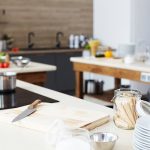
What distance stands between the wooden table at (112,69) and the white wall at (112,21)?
5.96ft

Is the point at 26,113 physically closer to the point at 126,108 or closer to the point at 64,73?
the point at 126,108

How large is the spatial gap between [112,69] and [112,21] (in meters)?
2.72

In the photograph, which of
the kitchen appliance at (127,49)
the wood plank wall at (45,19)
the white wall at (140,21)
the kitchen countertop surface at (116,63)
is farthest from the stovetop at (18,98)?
the wood plank wall at (45,19)

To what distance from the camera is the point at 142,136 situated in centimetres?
107

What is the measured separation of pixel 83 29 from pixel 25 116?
19.1ft

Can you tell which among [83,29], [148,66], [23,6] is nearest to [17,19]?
[23,6]

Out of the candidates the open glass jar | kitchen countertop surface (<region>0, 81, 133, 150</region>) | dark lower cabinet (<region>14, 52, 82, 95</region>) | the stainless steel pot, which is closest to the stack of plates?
kitchen countertop surface (<region>0, 81, 133, 150</region>)

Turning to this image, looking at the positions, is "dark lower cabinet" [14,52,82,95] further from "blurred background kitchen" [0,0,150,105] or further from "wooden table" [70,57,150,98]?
"wooden table" [70,57,150,98]

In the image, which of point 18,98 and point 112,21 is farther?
point 112,21

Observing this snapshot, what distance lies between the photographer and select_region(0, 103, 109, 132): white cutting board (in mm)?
1375

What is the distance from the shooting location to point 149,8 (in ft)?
19.4

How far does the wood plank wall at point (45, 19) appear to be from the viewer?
6.35 metres

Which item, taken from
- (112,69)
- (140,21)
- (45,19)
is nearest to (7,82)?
(112,69)

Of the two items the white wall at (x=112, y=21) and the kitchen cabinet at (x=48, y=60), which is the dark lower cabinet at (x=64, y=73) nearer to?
the kitchen cabinet at (x=48, y=60)
